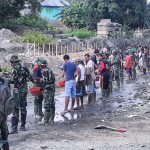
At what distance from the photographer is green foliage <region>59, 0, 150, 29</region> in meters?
51.1

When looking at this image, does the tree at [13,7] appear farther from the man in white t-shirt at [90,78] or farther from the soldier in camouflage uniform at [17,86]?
the soldier in camouflage uniform at [17,86]

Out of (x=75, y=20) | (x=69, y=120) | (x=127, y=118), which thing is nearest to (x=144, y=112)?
(x=127, y=118)

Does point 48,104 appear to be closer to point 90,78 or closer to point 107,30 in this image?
point 90,78

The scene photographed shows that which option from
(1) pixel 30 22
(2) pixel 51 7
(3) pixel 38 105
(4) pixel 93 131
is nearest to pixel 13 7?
(1) pixel 30 22

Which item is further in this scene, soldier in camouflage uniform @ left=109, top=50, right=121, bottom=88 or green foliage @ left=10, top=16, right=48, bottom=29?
green foliage @ left=10, top=16, right=48, bottom=29

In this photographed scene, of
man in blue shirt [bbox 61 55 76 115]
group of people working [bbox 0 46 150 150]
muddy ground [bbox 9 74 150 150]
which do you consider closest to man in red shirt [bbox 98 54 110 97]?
group of people working [bbox 0 46 150 150]

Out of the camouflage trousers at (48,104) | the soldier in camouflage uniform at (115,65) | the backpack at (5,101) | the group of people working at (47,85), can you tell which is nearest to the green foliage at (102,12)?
the soldier in camouflage uniform at (115,65)

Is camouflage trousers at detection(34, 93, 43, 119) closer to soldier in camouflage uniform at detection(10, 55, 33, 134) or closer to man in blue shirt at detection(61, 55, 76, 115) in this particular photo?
soldier in camouflage uniform at detection(10, 55, 33, 134)

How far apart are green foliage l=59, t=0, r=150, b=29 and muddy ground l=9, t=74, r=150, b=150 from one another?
114ft

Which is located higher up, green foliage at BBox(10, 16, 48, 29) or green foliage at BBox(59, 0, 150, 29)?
green foliage at BBox(59, 0, 150, 29)

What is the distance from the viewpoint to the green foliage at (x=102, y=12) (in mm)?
51125

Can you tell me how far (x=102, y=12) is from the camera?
53.8 meters

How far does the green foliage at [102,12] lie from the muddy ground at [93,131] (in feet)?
114

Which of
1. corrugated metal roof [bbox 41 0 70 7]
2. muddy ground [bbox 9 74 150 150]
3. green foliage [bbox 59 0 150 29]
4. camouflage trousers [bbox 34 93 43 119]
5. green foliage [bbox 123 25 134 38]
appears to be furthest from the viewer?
corrugated metal roof [bbox 41 0 70 7]
